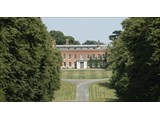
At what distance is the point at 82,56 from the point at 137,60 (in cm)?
228

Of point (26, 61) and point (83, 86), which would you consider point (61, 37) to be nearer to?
point (26, 61)

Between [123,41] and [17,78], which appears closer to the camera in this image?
[17,78]

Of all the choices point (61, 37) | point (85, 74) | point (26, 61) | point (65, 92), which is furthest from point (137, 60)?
point (26, 61)

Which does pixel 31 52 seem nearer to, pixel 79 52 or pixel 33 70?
pixel 33 70

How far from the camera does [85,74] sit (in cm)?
1875

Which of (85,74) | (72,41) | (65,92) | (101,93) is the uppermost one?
(72,41)

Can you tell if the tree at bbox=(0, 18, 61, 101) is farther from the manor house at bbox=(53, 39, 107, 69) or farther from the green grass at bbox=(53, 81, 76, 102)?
the manor house at bbox=(53, 39, 107, 69)

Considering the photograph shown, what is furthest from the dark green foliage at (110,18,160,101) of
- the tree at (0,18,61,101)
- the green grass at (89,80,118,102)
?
the tree at (0,18,61,101)

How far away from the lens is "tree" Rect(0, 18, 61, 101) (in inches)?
714

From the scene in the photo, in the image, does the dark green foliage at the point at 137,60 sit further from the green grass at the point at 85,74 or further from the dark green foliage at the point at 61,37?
the dark green foliage at the point at 61,37
